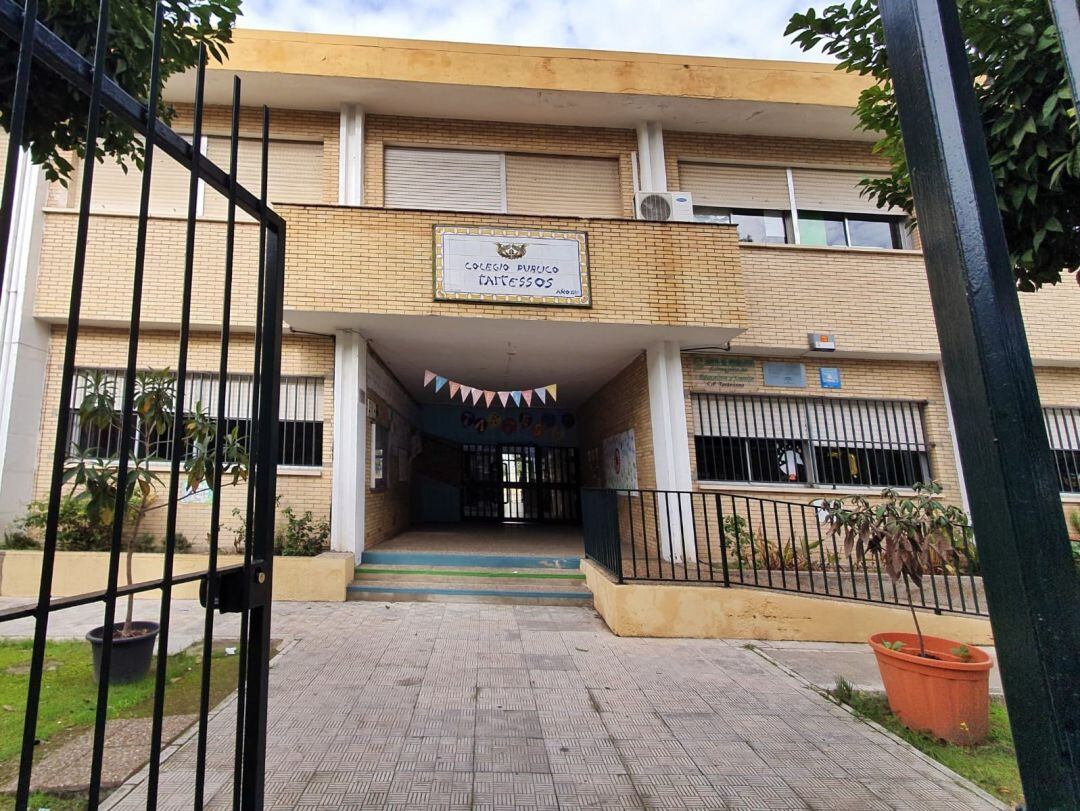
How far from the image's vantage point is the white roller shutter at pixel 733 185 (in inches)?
360

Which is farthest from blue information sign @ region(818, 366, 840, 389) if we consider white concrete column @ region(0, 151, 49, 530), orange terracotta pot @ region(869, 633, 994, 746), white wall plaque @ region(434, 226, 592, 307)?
white concrete column @ region(0, 151, 49, 530)

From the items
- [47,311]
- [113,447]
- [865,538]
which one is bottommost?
[865,538]

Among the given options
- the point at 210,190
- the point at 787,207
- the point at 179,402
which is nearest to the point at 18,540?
the point at 210,190

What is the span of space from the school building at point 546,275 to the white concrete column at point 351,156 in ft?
0.16

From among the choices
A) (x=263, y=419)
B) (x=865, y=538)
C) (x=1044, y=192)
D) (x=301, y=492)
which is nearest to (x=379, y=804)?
(x=263, y=419)

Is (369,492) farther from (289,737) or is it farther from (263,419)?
(263,419)

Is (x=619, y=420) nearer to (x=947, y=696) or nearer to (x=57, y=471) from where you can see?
(x=947, y=696)

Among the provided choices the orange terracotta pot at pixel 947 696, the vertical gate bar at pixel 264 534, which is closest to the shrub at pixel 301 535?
the vertical gate bar at pixel 264 534

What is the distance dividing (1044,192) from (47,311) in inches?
400

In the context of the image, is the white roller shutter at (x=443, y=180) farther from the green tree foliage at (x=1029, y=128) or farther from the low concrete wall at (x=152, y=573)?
the green tree foliage at (x=1029, y=128)

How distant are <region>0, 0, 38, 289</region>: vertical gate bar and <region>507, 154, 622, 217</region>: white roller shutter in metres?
7.93

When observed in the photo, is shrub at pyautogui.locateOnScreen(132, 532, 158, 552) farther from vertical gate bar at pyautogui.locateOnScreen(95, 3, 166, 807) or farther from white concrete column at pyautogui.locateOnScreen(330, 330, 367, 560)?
vertical gate bar at pyautogui.locateOnScreen(95, 3, 166, 807)

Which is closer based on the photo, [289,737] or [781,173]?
[289,737]

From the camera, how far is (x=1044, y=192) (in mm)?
2891
